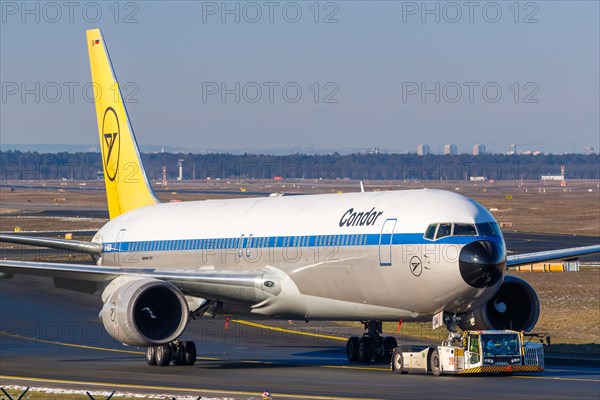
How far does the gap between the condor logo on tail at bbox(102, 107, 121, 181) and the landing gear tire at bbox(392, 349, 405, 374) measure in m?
19.8

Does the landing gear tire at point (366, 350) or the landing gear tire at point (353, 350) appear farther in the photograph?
the landing gear tire at point (353, 350)

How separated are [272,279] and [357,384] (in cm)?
788

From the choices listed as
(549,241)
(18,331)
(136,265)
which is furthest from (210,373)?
(549,241)

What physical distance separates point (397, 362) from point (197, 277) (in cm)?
768

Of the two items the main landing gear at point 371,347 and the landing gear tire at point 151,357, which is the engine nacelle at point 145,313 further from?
the main landing gear at point 371,347

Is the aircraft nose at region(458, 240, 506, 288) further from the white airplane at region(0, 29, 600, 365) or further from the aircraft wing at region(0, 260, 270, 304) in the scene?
the aircraft wing at region(0, 260, 270, 304)

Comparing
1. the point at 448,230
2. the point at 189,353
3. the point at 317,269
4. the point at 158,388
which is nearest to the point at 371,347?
the point at 317,269

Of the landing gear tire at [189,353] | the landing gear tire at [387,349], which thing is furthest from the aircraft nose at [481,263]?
the landing gear tire at [189,353]

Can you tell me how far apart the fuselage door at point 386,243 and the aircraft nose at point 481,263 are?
260 cm

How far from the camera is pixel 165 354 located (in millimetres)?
40375

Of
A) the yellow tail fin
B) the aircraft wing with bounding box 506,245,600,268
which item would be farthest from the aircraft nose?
→ the yellow tail fin

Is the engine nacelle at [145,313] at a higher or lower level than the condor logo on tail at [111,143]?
lower

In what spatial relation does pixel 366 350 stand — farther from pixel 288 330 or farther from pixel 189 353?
pixel 288 330

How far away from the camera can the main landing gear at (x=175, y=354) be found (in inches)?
1588
